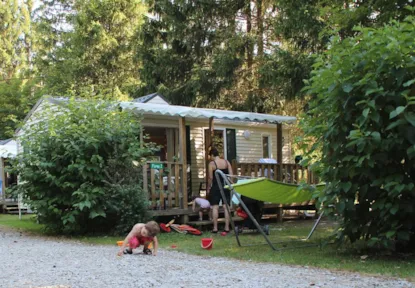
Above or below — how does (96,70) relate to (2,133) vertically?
above

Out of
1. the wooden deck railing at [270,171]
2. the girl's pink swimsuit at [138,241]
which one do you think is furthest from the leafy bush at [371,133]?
the wooden deck railing at [270,171]

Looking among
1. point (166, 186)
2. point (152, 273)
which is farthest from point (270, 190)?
point (166, 186)

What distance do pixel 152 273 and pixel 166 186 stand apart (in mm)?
4887

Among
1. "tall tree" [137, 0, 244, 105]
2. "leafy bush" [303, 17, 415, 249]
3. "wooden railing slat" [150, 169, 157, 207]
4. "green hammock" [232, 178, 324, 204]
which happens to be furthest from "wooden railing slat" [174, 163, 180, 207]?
"tall tree" [137, 0, 244, 105]

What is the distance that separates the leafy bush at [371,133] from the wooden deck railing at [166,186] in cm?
393

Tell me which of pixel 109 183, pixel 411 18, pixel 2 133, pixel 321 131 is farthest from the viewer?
pixel 2 133

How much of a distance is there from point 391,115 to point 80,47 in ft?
73.7

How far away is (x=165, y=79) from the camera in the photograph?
841 inches

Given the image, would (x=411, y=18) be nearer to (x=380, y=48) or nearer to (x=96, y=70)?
(x=380, y=48)

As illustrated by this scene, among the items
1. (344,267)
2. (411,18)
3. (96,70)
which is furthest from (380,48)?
(96,70)

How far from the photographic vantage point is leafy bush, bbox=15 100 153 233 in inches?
339

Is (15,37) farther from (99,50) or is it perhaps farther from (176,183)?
(176,183)

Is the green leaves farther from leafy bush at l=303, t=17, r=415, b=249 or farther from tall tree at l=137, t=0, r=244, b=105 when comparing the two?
tall tree at l=137, t=0, r=244, b=105

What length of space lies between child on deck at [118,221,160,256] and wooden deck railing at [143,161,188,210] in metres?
2.56
